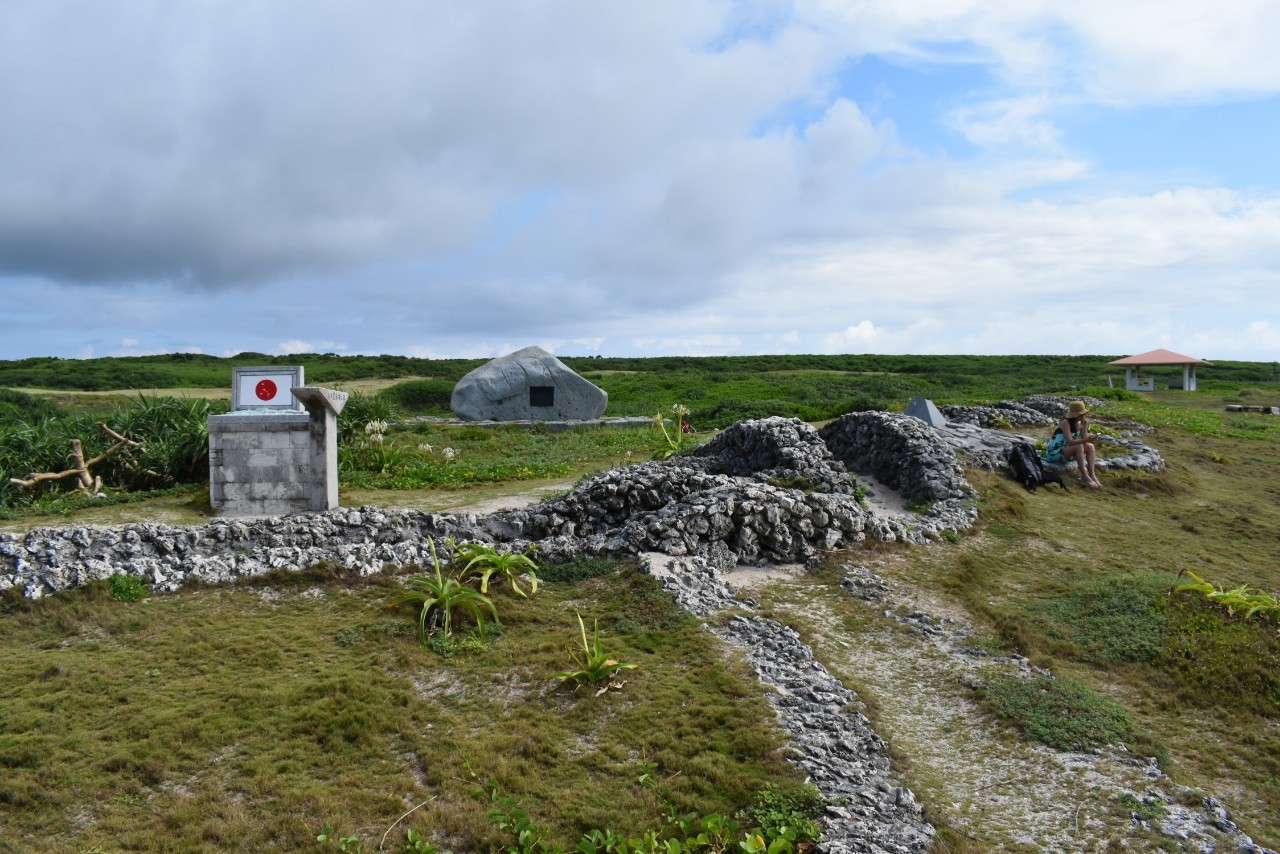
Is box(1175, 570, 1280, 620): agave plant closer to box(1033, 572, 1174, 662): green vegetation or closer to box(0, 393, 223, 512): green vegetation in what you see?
box(1033, 572, 1174, 662): green vegetation

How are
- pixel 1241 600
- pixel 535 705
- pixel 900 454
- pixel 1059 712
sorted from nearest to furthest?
pixel 535 705
pixel 1059 712
pixel 1241 600
pixel 900 454

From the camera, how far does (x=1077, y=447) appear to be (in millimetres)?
15211

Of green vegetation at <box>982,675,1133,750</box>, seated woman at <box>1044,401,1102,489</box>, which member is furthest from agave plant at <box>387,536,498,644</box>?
seated woman at <box>1044,401,1102,489</box>

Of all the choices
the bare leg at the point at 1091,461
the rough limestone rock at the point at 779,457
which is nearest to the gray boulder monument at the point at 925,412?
the bare leg at the point at 1091,461

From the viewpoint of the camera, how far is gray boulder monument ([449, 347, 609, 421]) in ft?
87.4

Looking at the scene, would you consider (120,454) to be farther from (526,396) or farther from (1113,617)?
(1113,617)

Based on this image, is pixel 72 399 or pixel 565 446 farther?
pixel 72 399

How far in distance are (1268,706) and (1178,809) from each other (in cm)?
225

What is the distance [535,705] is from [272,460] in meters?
8.36

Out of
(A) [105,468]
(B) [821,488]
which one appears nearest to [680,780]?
(B) [821,488]

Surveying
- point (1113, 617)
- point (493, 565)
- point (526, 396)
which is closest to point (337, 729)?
point (493, 565)

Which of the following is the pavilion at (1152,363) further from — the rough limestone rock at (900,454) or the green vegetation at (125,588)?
the green vegetation at (125,588)

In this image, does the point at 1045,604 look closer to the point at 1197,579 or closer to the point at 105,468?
the point at 1197,579

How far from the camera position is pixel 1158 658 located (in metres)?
7.72
